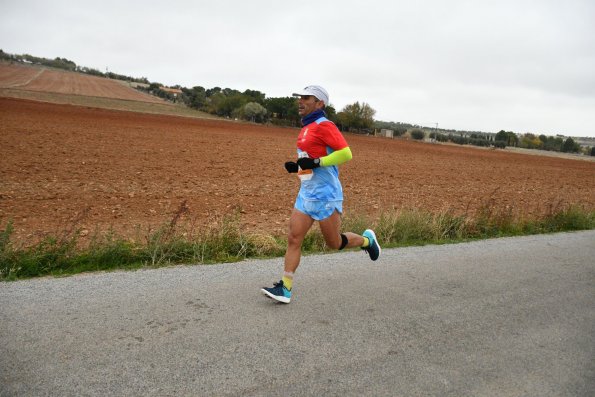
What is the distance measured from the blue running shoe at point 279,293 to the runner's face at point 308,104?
1.63 m

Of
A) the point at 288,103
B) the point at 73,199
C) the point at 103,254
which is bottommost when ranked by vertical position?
the point at 73,199

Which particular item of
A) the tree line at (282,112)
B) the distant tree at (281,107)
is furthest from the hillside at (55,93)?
the distant tree at (281,107)

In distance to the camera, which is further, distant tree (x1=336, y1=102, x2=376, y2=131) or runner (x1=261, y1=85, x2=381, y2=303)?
distant tree (x1=336, y1=102, x2=376, y2=131)

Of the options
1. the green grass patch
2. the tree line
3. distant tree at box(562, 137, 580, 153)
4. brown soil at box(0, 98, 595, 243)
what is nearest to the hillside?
the tree line

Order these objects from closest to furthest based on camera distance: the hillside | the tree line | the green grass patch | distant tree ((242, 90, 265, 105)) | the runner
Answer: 1. the runner
2. the green grass patch
3. the hillside
4. the tree line
5. distant tree ((242, 90, 265, 105))

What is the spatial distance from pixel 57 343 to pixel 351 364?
2081mm

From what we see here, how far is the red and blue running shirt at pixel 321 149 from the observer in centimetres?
394

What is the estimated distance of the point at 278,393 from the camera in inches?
104

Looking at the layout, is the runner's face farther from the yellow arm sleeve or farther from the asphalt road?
the asphalt road

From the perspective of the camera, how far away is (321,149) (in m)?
4.01

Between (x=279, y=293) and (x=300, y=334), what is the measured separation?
2.06ft

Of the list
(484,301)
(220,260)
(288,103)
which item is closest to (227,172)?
(220,260)

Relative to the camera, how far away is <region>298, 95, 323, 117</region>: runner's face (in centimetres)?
399

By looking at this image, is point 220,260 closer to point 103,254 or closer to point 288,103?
point 103,254
